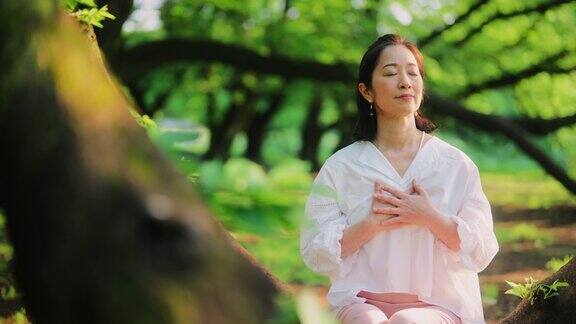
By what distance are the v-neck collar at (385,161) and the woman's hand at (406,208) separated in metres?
0.17

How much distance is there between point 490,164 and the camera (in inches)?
1181

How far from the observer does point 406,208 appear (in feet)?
9.17

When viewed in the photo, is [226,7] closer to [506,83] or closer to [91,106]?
[506,83]

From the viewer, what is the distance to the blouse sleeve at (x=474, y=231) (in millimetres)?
2766

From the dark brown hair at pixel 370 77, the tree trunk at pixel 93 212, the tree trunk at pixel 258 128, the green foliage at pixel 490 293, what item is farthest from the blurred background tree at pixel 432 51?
the tree trunk at pixel 93 212

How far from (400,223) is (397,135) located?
440 mm

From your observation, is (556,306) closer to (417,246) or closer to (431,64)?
(417,246)

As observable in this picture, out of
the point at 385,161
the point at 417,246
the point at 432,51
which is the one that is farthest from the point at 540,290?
the point at 432,51

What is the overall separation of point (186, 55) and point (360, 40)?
2.57m

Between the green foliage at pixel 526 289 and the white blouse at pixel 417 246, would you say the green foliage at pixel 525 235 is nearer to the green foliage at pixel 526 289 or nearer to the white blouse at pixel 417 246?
the green foliage at pixel 526 289

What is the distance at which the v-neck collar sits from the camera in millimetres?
3031

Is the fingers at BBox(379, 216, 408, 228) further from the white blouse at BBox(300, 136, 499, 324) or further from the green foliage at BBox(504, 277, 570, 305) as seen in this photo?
the green foliage at BBox(504, 277, 570, 305)

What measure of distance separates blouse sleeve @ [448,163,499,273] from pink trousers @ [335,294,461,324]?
0.65 ft

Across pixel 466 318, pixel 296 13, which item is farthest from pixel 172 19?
pixel 466 318
